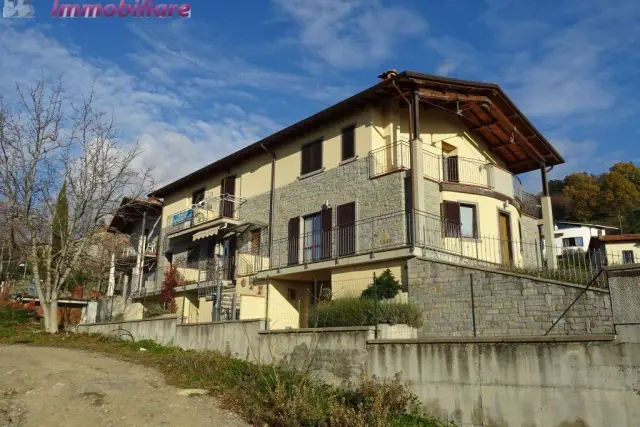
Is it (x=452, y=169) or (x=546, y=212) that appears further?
(x=546, y=212)

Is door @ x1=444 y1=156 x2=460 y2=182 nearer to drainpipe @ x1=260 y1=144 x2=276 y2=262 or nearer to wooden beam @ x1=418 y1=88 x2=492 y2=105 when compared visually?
wooden beam @ x1=418 y1=88 x2=492 y2=105

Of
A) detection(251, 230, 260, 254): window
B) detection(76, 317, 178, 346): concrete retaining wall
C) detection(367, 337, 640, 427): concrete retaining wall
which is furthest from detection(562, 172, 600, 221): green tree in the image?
detection(367, 337, 640, 427): concrete retaining wall

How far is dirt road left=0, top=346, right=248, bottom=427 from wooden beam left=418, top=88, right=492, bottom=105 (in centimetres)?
1278

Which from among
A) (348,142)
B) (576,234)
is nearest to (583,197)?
(576,234)

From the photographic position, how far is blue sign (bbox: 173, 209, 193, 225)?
29.2 metres

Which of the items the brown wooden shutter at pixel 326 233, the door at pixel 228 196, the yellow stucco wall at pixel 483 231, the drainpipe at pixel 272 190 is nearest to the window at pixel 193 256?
the door at pixel 228 196

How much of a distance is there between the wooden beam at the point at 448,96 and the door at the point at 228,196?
37.5ft

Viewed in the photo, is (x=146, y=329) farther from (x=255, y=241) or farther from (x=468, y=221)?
(x=468, y=221)

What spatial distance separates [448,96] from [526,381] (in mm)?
12969

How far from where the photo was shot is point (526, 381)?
9.38m

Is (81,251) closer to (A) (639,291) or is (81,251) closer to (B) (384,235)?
(B) (384,235)

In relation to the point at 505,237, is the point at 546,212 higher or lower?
higher

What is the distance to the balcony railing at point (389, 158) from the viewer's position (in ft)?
65.8

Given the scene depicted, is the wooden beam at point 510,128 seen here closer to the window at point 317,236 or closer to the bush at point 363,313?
the window at point 317,236
